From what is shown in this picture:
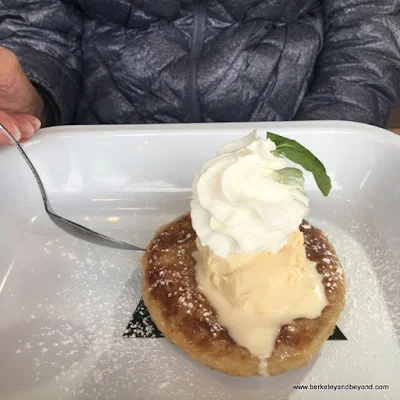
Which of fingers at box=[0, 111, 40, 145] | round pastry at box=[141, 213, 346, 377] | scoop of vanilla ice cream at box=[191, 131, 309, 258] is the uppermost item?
scoop of vanilla ice cream at box=[191, 131, 309, 258]

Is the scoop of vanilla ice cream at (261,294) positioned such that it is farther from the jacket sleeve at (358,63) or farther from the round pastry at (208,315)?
the jacket sleeve at (358,63)

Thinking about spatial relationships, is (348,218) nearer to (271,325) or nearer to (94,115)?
(271,325)

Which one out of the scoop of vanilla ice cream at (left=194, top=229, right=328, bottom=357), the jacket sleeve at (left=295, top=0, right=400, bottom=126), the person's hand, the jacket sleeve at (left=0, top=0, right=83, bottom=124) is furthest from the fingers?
the jacket sleeve at (left=295, top=0, right=400, bottom=126)

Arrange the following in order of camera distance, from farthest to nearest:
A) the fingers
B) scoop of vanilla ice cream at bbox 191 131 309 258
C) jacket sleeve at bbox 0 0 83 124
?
jacket sleeve at bbox 0 0 83 124 < the fingers < scoop of vanilla ice cream at bbox 191 131 309 258

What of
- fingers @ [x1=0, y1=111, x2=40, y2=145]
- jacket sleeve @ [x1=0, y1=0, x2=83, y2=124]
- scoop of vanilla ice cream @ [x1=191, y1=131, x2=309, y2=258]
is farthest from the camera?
jacket sleeve @ [x1=0, y1=0, x2=83, y2=124]

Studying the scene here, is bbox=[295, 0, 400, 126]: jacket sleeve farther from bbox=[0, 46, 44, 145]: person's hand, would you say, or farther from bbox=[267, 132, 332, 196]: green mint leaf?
bbox=[0, 46, 44, 145]: person's hand

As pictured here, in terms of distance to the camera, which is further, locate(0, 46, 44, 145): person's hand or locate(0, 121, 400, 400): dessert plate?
locate(0, 46, 44, 145): person's hand

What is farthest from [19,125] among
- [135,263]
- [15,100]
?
[135,263]

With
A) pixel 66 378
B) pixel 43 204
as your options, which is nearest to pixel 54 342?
pixel 66 378

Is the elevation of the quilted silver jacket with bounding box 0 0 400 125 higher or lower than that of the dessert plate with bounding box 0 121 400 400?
higher
